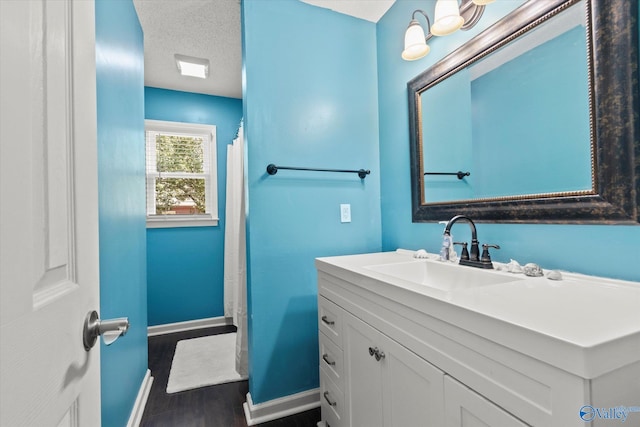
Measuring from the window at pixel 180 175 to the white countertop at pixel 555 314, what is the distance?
2.71 metres

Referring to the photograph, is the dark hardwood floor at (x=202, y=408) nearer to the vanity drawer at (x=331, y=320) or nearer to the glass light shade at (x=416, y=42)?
the vanity drawer at (x=331, y=320)

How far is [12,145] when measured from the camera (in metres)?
0.32

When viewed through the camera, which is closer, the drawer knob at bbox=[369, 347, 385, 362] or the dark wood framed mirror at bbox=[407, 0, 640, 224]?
the dark wood framed mirror at bbox=[407, 0, 640, 224]

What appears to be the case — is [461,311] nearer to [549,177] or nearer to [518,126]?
[549,177]

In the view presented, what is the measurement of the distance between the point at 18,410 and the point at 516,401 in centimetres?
79

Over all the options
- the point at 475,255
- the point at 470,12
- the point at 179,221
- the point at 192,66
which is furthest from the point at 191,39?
the point at 475,255

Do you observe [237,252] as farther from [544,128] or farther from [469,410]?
[544,128]

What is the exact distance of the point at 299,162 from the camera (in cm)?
178

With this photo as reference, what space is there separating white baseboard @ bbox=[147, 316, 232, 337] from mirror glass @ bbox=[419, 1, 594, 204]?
275 centimetres

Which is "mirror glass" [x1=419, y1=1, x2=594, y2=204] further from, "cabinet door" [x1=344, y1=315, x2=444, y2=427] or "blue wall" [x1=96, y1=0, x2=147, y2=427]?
"blue wall" [x1=96, y1=0, x2=147, y2=427]

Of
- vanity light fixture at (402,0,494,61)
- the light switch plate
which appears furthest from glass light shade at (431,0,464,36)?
the light switch plate

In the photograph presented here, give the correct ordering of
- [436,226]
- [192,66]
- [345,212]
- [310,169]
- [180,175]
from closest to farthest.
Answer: [436,226] < [310,169] < [345,212] < [192,66] < [180,175]

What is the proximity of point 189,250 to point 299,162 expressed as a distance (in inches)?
77.9

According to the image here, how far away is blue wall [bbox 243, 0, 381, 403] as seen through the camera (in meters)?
1.68
